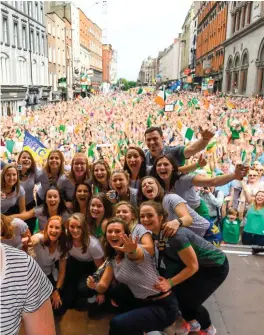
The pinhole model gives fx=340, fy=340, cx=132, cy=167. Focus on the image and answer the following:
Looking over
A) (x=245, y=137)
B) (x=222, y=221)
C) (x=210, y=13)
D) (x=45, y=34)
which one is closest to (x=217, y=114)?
(x=245, y=137)

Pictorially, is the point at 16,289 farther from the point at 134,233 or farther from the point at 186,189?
the point at 186,189

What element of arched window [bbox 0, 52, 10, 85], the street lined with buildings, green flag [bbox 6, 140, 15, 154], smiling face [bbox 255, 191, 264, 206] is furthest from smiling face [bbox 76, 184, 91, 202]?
arched window [bbox 0, 52, 10, 85]

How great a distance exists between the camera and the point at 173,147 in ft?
12.7

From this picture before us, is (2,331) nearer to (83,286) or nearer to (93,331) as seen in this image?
(93,331)

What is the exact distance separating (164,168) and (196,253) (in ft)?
3.25

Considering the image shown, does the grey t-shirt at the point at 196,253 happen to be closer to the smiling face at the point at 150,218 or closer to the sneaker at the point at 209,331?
the smiling face at the point at 150,218

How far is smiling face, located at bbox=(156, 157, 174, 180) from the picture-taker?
3248 mm

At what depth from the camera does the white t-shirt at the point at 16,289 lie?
113 cm

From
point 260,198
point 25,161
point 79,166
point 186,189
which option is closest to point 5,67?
point 25,161

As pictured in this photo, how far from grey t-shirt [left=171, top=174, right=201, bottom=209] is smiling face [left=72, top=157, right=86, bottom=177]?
1.28 meters

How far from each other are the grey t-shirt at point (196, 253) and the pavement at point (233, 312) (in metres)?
A: 0.64

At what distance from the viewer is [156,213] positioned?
2459 millimetres

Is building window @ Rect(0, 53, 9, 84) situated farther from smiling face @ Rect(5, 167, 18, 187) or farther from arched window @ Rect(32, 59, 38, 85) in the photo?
smiling face @ Rect(5, 167, 18, 187)

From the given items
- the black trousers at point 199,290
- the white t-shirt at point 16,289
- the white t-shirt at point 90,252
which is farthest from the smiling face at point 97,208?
the white t-shirt at point 16,289
